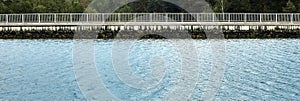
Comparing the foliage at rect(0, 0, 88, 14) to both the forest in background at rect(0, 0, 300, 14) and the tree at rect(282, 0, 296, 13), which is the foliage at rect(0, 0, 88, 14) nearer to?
the forest in background at rect(0, 0, 300, 14)

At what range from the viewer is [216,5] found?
44.8 m

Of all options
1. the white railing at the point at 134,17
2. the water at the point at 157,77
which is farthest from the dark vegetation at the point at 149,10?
the water at the point at 157,77

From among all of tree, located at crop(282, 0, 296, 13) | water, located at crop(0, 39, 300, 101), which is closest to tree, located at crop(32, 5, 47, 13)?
tree, located at crop(282, 0, 296, 13)

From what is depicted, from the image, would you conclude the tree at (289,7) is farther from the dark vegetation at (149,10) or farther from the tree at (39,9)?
the tree at (39,9)

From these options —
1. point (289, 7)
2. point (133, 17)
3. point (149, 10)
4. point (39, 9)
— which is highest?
point (289, 7)

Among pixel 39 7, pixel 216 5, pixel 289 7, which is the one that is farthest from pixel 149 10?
pixel 289 7

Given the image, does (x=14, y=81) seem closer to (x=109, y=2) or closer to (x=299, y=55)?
(x=299, y=55)

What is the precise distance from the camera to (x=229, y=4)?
41.8 metres

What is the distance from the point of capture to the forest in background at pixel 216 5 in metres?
40.1

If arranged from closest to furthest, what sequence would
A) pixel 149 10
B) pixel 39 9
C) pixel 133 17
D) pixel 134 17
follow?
pixel 134 17
pixel 133 17
pixel 39 9
pixel 149 10

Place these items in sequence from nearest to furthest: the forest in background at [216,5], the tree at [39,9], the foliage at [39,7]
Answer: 1. the forest in background at [216,5]
2. the tree at [39,9]
3. the foliage at [39,7]

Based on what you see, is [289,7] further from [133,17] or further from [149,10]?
[149,10]

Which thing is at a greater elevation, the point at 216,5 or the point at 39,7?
the point at 216,5

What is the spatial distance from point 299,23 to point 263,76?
21.9 m
